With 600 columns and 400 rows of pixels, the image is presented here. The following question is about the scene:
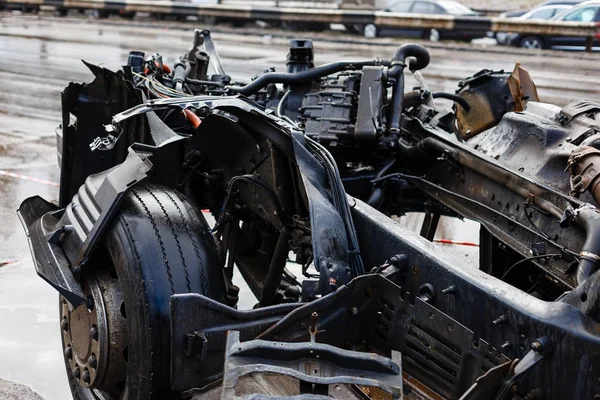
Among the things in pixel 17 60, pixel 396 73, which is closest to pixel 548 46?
pixel 17 60

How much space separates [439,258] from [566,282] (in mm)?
737

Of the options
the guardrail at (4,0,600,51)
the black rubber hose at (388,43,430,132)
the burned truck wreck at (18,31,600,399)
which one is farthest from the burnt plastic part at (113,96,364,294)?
the guardrail at (4,0,600,51)

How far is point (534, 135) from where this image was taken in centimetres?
427

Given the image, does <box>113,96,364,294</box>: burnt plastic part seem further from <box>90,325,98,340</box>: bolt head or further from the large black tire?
<box>90,325,98,340</box>: bolt head

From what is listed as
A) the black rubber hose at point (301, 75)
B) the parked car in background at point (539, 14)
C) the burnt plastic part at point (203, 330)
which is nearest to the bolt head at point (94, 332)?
the burnt plastic part at point (203, 330)

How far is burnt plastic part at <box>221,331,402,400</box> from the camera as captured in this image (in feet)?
8.82

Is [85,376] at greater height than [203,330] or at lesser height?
lesser

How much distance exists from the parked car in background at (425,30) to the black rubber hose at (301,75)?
58.5ft

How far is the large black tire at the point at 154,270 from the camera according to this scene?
3502mm

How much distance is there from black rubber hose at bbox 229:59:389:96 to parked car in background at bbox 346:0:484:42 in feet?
58.5

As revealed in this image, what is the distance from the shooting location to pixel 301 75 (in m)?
5.10

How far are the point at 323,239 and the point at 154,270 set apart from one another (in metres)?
0.79

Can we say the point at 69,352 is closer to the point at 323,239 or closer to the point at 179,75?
the point at 323,239

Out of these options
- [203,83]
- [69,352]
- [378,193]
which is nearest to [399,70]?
[378,193]
